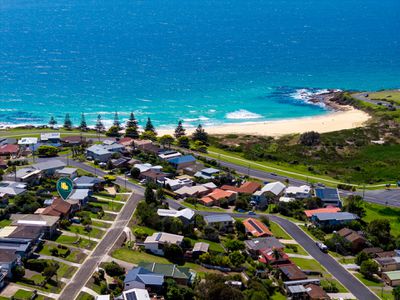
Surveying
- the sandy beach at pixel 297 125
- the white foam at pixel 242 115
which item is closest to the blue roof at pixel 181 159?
the sandy beach at pixel 297 125

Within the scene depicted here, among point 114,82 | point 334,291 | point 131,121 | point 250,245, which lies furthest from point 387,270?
point 114,82

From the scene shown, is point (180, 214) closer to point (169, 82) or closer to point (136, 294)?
point (136, 294)

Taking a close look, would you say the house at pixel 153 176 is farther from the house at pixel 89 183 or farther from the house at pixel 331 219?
the house at pixel 331 219

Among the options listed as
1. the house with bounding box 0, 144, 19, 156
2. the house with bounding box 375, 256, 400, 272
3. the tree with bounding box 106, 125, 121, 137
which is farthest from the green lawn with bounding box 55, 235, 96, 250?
the tree with bounding box 106, 125, 121, 137

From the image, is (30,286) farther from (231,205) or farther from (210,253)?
(231,205)

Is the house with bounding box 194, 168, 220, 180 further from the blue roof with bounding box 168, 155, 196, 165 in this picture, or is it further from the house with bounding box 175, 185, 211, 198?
the house with bounding box 175, 185, 211, 198

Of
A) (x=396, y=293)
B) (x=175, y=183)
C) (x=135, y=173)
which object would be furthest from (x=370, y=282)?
(x=135, y=173)
